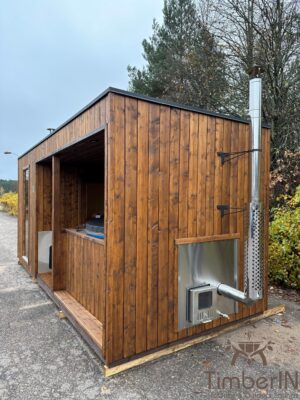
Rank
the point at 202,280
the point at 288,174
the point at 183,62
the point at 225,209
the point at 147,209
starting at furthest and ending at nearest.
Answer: the point at 183,62 < the point at 288,174 < the point at 225,209 < the point at 202,280 < the point at 147,209

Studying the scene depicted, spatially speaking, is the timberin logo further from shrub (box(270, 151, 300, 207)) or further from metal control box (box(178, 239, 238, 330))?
shrub (box(270, 151, 300, 207))

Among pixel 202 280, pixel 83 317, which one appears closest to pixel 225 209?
pixel 202 280

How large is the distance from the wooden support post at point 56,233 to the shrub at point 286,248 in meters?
3.13

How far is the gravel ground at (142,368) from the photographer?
6.30 ft

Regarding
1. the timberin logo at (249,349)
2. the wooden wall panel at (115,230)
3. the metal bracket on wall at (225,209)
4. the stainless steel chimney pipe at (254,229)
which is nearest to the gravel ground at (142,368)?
the timberin logo at (249,349)

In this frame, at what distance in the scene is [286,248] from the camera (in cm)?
385

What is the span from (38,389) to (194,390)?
113 cm

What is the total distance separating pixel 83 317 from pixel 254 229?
199 cm

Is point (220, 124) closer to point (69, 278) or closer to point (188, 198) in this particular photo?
point (188, 198)

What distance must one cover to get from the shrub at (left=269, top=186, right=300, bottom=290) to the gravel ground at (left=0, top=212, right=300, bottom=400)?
37.2 inches

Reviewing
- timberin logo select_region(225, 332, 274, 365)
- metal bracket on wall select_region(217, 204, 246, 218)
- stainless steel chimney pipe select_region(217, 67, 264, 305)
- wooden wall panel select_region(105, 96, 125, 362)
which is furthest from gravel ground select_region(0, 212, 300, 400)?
metal bracket on wall select_region(217, 204, 246, 218)

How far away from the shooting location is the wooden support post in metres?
3.62

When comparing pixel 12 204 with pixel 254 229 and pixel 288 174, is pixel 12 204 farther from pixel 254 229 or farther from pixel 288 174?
pixel 254 229

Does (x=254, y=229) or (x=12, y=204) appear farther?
(x=12, y=204)
